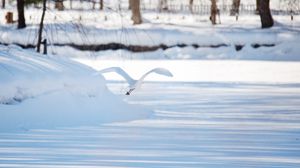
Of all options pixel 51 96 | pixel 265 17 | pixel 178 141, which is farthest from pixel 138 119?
pixel 265 17

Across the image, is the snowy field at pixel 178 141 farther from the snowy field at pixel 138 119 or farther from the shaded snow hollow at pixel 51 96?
the shaded snow hollow at pixel 51 96

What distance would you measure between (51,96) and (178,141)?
2.85 metres

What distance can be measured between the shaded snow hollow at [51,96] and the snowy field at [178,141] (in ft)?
1.72

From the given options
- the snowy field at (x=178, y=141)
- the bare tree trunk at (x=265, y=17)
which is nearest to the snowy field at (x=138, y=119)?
the snowy field at (x=178, y=141)

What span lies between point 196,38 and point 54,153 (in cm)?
2779

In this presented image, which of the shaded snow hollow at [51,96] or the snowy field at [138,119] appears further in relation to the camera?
the shaded snow hollow at [51,96]

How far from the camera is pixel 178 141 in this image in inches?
393

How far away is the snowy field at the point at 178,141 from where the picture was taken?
8.34m

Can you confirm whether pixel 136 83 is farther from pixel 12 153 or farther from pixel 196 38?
pixel 196 38

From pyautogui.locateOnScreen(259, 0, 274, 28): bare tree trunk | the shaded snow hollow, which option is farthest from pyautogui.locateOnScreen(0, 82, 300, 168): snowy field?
pyautogui.locateOnScreen(259, 0, 274, 28): bare tree trunk

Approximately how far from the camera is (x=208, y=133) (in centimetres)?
1086

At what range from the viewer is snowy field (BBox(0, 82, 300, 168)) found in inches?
328

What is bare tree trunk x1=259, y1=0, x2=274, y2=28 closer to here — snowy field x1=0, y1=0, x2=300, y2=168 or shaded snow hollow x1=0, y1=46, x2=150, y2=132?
snowy field x1=0, y1=0, x2=300, y2=168

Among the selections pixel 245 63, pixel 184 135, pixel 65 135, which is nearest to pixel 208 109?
pixel 184 135
